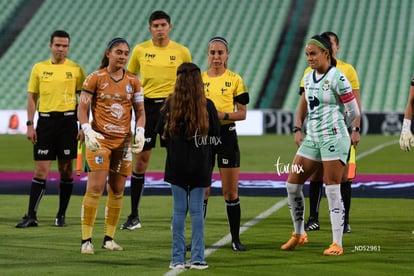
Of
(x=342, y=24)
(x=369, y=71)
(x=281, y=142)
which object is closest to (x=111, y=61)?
(x=281, y=142)

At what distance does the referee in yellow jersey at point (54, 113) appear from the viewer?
12070 mm

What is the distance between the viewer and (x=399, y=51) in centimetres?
3988

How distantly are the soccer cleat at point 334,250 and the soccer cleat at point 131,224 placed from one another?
115 inches

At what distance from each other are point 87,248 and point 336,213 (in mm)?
2465

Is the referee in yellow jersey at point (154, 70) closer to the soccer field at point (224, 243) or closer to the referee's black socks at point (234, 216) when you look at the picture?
the soccer field at point (224, 243)

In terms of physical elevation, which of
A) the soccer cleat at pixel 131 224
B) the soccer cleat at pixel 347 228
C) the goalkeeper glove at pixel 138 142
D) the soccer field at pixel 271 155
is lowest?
the soccer field at pixel 271 155

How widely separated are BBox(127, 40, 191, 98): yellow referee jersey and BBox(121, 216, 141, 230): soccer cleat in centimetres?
150

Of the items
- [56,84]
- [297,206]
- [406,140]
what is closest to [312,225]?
[406,140]

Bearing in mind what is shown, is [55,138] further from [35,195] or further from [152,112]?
[152,112]

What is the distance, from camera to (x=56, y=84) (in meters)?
12.0

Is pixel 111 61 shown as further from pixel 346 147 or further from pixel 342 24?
pixel 342 24

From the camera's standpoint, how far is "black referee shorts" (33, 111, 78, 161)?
1209 centimetres

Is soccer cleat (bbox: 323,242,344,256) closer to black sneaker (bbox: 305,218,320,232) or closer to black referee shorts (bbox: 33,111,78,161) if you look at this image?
black sneaker (bbox: 305,218,320,232)

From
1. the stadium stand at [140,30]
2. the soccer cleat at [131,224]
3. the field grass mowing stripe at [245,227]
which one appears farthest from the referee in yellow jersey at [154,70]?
the stadium stand at [140,30]
